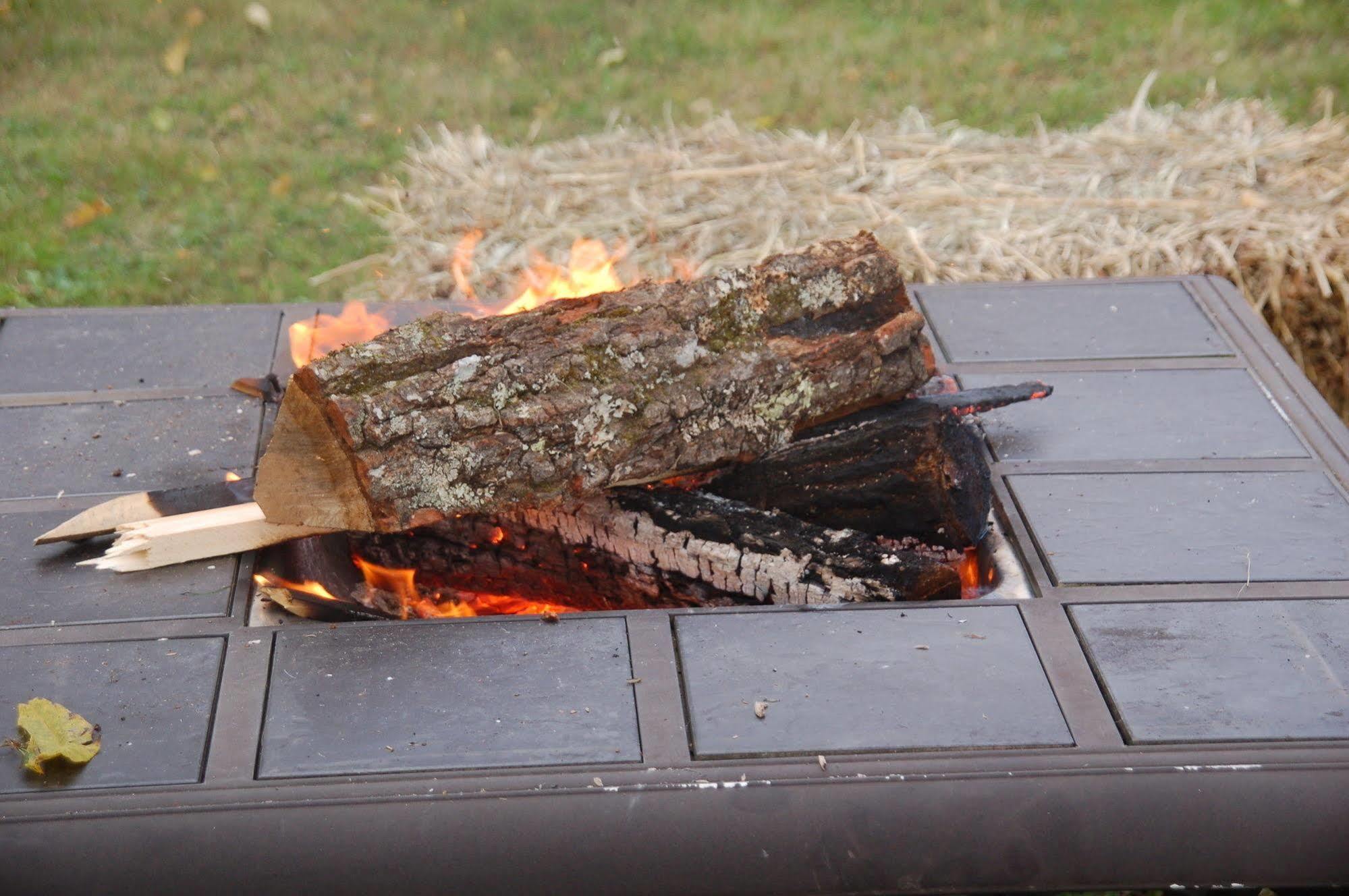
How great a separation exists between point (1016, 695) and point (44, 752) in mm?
1605

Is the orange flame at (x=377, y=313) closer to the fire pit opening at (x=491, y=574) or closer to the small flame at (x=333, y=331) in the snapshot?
the small flame at (x=333, y=331)

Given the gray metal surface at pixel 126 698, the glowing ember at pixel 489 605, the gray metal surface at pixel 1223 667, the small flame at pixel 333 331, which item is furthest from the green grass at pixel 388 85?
the gray metal surface at pixel 1223 667

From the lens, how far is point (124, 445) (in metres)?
3.02

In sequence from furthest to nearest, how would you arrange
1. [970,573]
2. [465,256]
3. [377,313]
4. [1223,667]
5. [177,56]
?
[177,56], [465,256], [377,313], [970,573], [1223,667]

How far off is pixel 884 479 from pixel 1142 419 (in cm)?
79

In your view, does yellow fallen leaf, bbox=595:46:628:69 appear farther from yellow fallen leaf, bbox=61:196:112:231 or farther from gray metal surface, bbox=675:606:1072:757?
gray metal surface, bbox=675:606:1072:757

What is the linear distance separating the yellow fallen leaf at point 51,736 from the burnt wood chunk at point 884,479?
129 cm

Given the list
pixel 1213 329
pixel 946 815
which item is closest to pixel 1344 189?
pixel 1213 329

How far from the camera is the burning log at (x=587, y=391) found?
2475mm

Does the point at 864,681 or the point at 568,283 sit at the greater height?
the point at 568,283

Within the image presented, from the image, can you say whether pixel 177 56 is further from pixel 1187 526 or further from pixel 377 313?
pixel 1187 526

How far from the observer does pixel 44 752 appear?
209 cm

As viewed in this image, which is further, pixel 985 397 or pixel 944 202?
pixel 944 202

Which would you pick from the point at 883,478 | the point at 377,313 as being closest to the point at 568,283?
the point at 377,313
